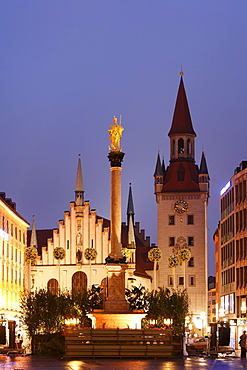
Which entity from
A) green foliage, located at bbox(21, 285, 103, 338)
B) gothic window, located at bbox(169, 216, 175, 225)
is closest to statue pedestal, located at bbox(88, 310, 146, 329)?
green foliage, located at bbox(21, 285, 103, 338)

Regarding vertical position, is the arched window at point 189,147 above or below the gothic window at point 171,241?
above

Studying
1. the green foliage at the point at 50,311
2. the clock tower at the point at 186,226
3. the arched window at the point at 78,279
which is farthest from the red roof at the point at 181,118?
the green foliage at the point at 50,311

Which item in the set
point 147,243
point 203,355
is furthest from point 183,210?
point 203,355

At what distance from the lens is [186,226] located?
146 meters

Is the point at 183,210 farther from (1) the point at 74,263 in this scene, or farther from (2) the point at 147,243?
(2) the point at 147,243

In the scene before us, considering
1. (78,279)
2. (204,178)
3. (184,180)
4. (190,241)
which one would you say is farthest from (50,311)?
(184,180)

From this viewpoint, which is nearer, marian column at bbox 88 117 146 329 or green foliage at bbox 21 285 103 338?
marian column at bbox 88 117 146 329

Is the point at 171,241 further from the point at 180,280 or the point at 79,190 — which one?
the point at 79,190

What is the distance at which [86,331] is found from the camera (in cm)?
4934

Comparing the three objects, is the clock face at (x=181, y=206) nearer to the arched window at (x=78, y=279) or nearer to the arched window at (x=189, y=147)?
the arched window at (x=189, y=147)

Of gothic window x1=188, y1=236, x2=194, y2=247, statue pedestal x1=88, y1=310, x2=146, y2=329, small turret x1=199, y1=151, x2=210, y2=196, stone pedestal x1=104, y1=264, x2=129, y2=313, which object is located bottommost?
statue pedestal x1=88, y1=310, x2=146, y2=329

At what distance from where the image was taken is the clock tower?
143500mm

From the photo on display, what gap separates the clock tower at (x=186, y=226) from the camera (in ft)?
471

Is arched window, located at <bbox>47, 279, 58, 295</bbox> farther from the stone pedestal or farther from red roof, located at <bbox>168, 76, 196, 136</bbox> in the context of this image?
the stone pedestal
